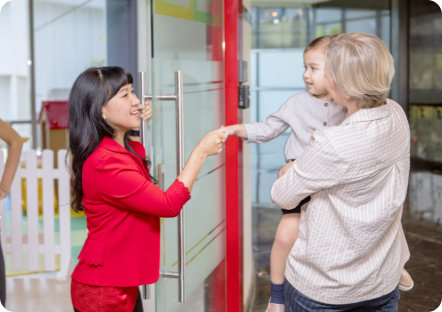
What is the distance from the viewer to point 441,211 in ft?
22.2

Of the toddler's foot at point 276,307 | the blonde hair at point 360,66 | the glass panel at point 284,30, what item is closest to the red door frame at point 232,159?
the toddler's foot at point 276,307

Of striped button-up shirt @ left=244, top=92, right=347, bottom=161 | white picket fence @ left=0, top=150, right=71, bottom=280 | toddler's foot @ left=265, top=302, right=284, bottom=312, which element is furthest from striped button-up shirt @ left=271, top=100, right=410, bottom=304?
white picket fence @ left=0, top=150, right=71, bottom=280

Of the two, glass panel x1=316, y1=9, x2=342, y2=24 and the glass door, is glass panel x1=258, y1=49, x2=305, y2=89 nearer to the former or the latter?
glass panel x1=316, y1=9, x2=342, y2=24

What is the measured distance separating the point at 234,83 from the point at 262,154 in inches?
284

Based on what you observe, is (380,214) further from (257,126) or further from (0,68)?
(0,68)

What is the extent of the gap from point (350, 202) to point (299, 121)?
0.73 meters

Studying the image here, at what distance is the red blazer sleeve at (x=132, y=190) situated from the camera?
5.42ft

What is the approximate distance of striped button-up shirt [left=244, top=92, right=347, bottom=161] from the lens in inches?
85.3

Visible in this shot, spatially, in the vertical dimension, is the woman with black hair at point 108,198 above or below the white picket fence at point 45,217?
above

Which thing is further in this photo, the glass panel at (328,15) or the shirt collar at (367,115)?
the glass panel at (328,15)

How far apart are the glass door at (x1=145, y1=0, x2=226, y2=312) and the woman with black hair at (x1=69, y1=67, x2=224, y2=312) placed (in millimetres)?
106

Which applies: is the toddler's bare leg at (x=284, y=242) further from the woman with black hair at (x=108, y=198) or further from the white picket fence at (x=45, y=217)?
the white picket fence at (x=45, y=217)

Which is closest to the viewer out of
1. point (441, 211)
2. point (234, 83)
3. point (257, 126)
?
point (257, 126)

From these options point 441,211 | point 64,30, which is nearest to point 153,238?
point 441,211
